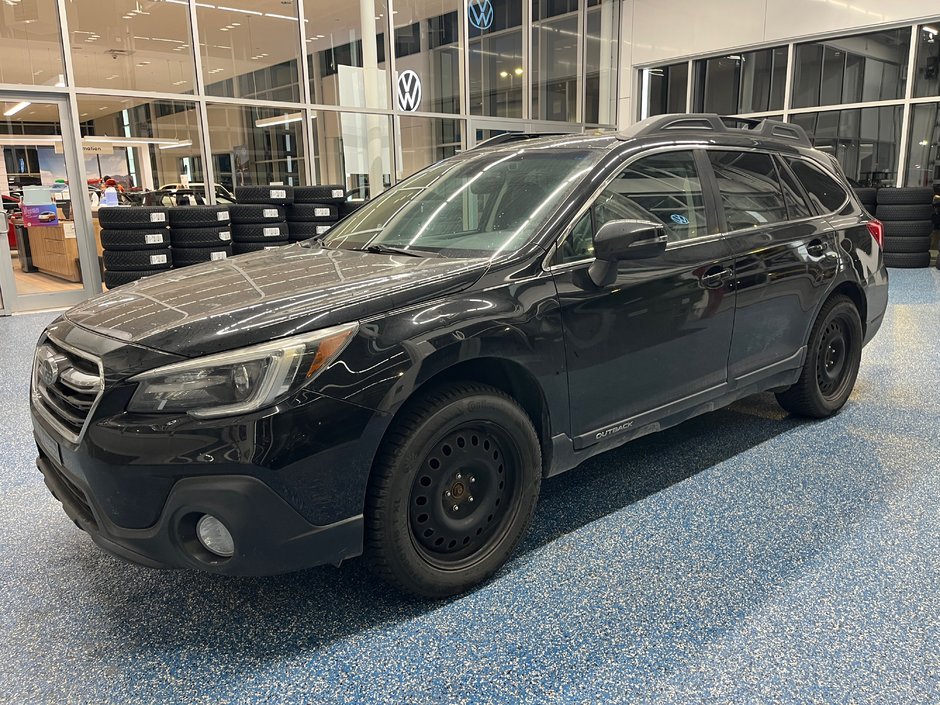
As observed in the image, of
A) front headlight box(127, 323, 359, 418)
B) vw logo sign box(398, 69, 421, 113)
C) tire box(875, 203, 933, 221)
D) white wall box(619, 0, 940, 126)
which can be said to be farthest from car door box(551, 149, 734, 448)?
white wall box(619, 0, 940, 126)

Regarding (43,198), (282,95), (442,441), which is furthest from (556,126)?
(442,441)

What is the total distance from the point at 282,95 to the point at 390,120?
183cm

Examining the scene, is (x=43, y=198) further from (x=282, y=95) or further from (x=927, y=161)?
(x=927, y=161)

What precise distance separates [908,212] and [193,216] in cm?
983

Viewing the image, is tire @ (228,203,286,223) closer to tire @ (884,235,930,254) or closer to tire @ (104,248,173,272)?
tire @ (104,248,173,272)

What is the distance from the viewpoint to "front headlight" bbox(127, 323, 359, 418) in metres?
1.80

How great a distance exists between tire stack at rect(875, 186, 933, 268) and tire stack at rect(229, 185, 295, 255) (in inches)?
337

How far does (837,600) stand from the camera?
7.18 feet

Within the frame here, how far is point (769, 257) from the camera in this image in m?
3.14

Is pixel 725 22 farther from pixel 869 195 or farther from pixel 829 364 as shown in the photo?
pixel 829 364

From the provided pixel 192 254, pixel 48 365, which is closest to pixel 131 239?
pixel 192 254

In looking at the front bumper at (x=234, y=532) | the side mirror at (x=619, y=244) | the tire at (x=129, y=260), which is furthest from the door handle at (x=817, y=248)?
the tire at (x=129, y=260)

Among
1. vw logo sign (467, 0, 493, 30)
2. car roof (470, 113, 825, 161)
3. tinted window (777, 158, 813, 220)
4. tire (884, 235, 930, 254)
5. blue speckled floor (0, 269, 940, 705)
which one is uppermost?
vw logo sign (467, 0, 493, 30)

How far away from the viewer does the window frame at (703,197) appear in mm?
2396
